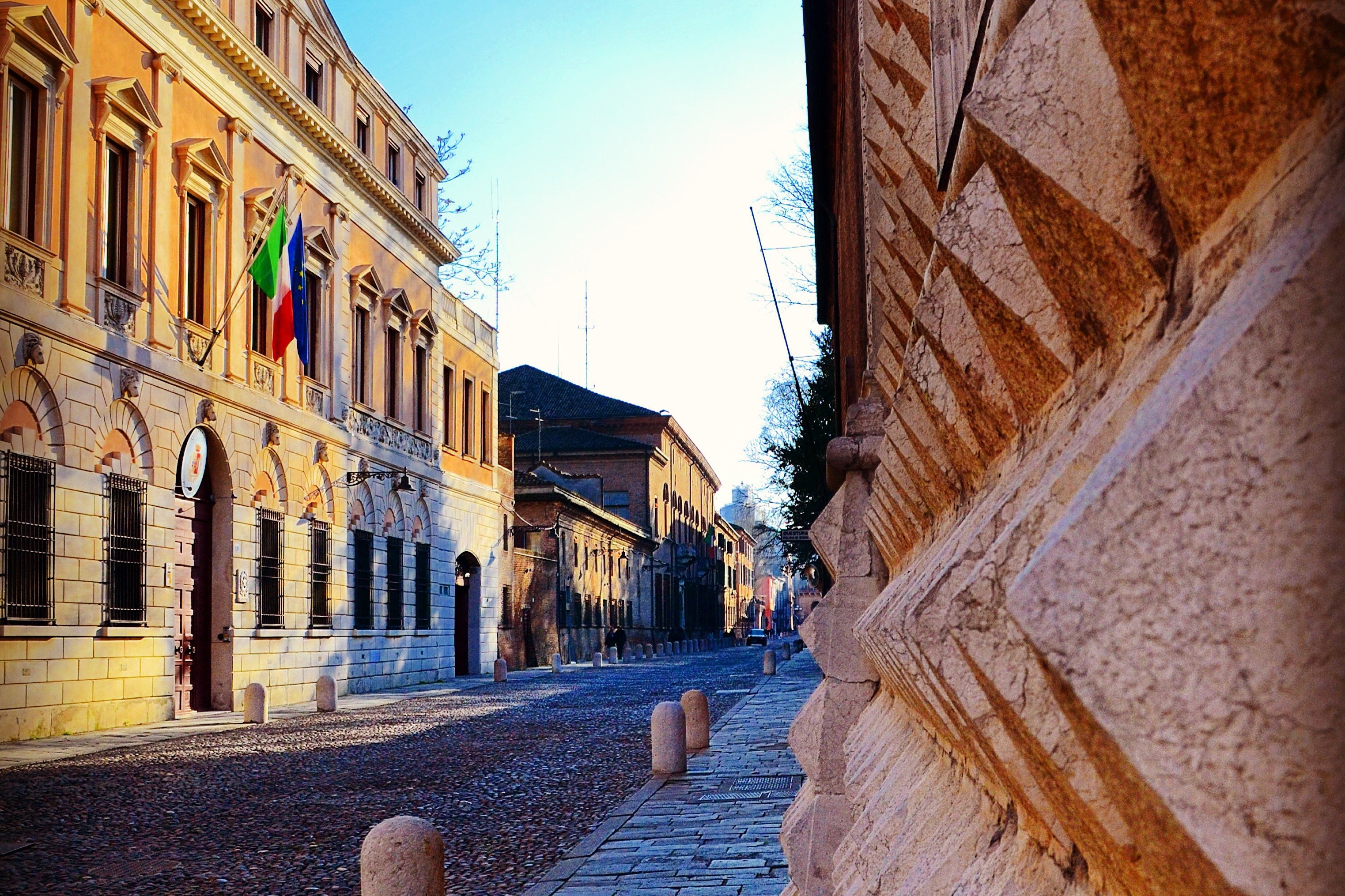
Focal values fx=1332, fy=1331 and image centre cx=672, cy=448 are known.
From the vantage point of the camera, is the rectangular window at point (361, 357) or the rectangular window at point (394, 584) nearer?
A: the rectangular window at point (361, 357)

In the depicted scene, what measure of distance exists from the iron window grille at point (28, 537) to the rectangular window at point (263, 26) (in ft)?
37.6

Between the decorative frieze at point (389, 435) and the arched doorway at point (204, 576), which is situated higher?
the decorative frieze at point (389, 435)

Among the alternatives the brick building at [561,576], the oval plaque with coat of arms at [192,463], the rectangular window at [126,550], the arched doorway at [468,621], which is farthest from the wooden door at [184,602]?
the brick building at [561,576]

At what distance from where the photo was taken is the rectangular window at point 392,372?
32156 mm

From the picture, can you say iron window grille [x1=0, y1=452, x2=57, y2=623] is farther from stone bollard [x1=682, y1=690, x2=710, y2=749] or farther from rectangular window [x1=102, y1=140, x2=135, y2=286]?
stone bollard [x1=682, y1=690, x2=710, y2=749]

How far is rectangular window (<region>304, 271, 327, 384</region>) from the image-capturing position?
89.1 ft

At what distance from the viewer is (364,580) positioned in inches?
1150

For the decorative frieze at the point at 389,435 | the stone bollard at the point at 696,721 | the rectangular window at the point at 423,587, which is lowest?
the stone bollard at the point at 696,721

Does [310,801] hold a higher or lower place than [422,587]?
lower

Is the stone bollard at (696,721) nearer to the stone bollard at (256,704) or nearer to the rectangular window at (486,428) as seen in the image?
the stone bollard at (256,704)

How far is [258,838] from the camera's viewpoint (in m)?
9.43

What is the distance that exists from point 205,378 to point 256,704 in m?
5.44

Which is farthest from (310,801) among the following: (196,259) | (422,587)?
(422,587)

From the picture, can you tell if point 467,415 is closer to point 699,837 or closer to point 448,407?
point 448,407
